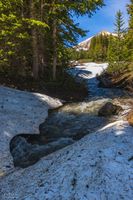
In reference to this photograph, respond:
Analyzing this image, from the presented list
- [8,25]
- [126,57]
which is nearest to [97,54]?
[126,57]

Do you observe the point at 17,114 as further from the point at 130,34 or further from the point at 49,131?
the point at 130,34

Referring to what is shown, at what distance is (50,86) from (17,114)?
931 cm

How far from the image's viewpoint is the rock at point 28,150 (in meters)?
12.6

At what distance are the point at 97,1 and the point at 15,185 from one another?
19.4 m

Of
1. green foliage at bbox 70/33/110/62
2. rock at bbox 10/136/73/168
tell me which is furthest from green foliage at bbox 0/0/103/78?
green foliage at bbox 70/33/110/62

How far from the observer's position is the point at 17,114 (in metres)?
18.0

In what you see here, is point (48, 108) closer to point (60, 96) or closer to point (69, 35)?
point (60, 96)

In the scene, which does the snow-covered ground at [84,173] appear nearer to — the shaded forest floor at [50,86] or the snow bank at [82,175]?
the snow bank at [82,175]

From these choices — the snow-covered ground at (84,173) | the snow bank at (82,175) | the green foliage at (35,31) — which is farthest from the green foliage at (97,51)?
the snow bank at (82,175)

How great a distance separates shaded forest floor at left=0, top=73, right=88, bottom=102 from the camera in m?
25.7

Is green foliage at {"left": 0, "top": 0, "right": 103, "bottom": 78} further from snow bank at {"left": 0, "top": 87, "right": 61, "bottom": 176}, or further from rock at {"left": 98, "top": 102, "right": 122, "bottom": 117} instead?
rock at {"left": 98, "top": 102, "right": 122, "bottom": 117}

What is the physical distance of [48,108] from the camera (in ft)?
70.5

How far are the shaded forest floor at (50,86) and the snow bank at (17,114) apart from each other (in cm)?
218

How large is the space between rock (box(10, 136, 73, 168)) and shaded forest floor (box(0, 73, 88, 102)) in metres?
11.2
